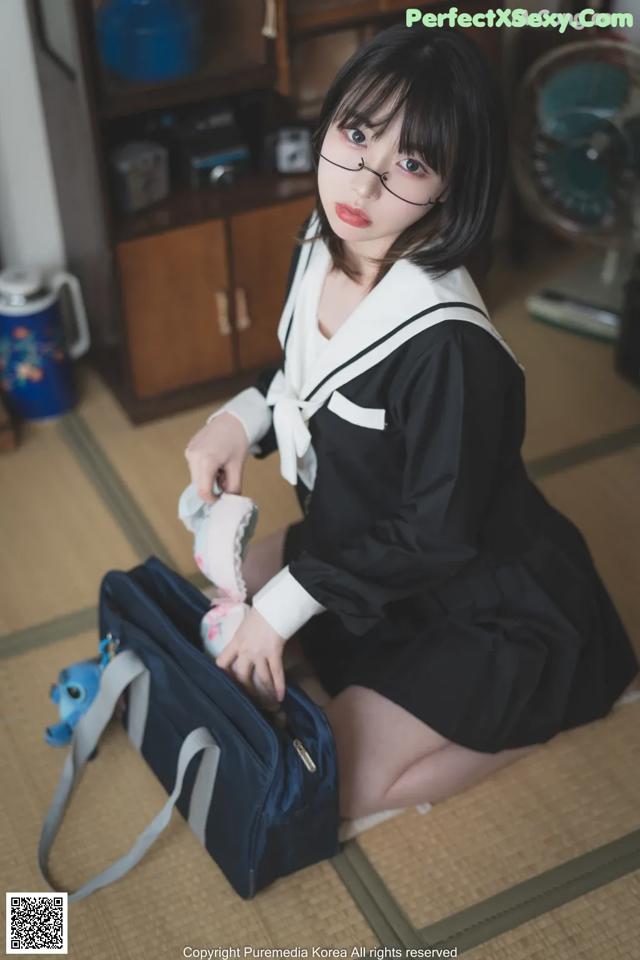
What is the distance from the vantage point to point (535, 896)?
1.45 m

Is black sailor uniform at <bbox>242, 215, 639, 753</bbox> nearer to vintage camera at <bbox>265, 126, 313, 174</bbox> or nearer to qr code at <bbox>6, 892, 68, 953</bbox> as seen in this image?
qr code at <bbox>6, 892, 68, 953</bbox>

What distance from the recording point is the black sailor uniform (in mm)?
1279

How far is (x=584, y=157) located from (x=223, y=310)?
829 millimetres

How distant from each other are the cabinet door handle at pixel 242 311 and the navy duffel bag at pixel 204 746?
2.64 ft

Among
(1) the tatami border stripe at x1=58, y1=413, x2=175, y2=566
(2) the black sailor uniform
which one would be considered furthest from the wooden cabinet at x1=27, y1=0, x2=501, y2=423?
(2) the black sailor uniform

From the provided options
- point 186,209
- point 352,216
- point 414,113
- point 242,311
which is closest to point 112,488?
point 242,311

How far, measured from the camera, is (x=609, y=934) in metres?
1.41

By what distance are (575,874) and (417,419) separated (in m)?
0.67

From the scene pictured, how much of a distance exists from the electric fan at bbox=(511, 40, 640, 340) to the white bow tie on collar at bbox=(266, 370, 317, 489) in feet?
3.72

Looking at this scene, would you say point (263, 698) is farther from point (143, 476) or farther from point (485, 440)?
point (143, 476)

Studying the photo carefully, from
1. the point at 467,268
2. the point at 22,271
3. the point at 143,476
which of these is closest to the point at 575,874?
the point at 467,268

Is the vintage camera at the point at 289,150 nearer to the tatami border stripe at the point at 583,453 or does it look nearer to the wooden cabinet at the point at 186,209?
the wooden cabinet at the point at 186,209

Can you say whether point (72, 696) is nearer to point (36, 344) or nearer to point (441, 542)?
point (441, 542)

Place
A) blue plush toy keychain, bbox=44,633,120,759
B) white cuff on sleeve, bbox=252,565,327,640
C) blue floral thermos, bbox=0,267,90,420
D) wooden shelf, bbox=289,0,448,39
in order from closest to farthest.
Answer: white cuff on sleeve, bbox=252,565,327,640 < blue plush toy keychain, bbox=44,633,120,759 < wooden shelf, bbox=289,0,448,39 < blue floral thermos, bbox=0,267,90,420
